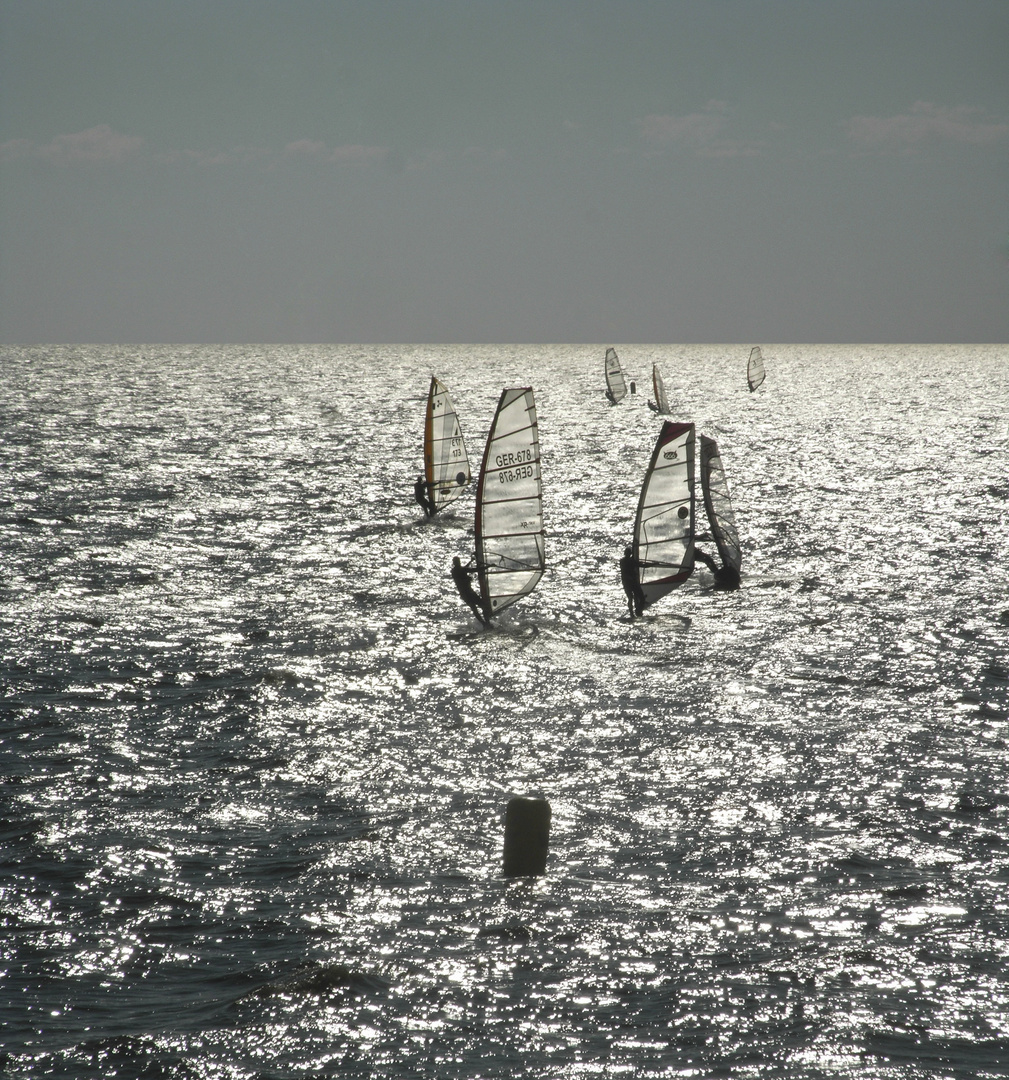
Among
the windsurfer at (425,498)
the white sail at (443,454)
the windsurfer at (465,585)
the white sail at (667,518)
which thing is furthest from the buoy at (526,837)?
the windsurfer at (425,498)

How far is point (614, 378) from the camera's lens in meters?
117

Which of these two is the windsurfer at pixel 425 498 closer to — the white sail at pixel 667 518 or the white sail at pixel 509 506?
the white sail at pixel 509 506

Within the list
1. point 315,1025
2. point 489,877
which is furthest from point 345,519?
point 315,1025

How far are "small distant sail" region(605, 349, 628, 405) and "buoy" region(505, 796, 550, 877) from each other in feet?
335

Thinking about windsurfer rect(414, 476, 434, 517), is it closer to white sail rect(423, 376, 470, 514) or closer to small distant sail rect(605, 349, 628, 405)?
white sail rect(423, 376, 470, 514)

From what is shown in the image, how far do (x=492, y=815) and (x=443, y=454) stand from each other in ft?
95.8

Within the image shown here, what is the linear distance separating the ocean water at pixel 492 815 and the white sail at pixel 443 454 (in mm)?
5719

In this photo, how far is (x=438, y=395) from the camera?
4106 cm

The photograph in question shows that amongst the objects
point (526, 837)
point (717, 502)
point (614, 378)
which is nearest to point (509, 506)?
point (717, 502)

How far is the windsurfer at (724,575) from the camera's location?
31417 mm

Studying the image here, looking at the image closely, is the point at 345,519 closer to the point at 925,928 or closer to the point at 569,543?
the point at 569,543

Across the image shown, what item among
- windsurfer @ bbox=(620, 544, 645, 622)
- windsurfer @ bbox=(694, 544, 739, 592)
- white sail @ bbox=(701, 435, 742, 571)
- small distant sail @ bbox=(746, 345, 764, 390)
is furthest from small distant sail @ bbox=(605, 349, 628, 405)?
windsurfer @ bbox=(620, 544, 645, 622)

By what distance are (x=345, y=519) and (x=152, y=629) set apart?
64.0ft

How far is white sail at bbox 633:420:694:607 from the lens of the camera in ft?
92.7
